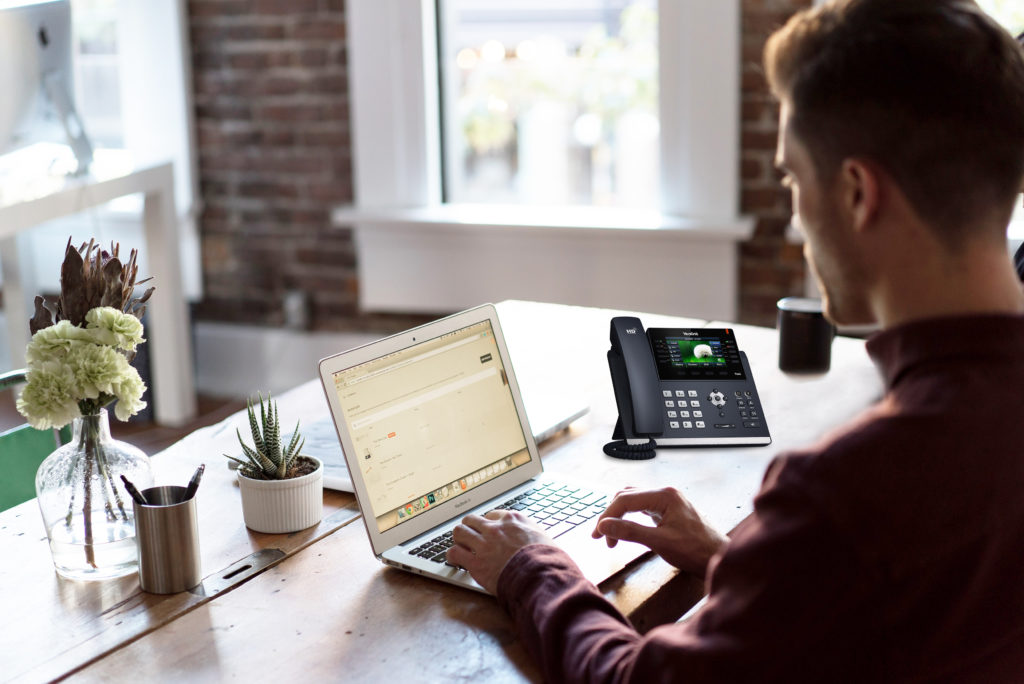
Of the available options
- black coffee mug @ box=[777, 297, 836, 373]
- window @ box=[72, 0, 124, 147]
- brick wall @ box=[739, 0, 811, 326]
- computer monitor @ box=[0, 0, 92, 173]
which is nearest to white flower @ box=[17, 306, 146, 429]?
black coffee mug @ box=[777, 297, 836, 373]

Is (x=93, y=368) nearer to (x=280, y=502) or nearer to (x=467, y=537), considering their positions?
(x=280, y=502)

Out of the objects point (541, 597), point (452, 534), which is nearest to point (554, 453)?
point (452, 534)

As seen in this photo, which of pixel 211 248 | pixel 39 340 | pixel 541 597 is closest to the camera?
pixel 541 597

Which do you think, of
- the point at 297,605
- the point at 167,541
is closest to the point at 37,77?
the point at 167,541

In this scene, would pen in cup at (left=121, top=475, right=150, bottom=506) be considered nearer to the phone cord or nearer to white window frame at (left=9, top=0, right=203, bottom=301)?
the phone cord

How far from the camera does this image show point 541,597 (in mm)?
1157

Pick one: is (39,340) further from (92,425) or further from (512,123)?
(512,123)

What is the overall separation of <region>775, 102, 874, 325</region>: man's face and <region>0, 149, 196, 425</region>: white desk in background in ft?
8.94

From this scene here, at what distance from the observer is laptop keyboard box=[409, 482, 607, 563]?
1.38m

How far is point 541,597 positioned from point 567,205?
273 cm

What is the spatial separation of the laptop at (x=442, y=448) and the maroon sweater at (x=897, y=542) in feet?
1.41

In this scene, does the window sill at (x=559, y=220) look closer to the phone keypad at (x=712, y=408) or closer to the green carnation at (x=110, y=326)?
the phone keypad at (x=712, y=408)

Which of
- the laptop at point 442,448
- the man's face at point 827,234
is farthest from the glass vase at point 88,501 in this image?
the man's face at point 827,234

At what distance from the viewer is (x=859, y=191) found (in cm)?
92
